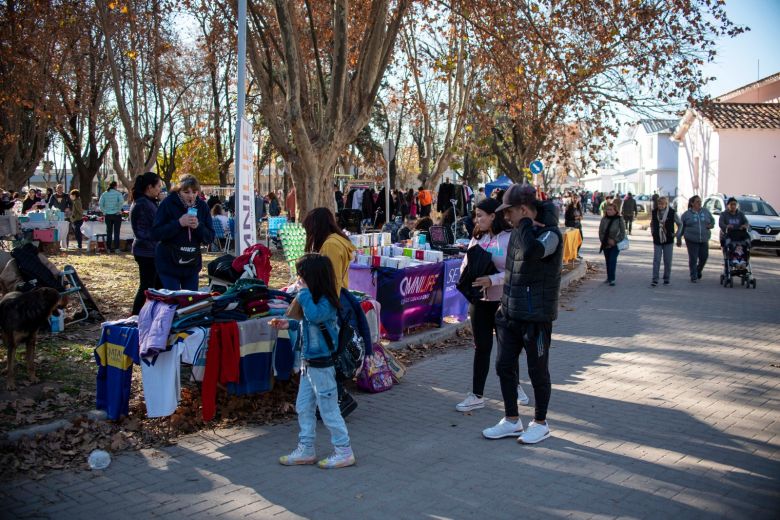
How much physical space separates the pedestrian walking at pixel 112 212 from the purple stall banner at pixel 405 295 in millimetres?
11736

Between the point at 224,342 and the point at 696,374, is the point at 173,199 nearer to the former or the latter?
the point at 224,342

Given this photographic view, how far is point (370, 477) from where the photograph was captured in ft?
16.9

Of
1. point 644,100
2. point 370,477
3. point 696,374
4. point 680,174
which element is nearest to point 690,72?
point 644,100

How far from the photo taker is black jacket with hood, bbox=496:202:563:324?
5.52 m

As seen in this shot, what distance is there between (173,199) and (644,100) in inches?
570

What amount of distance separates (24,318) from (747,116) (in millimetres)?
33981

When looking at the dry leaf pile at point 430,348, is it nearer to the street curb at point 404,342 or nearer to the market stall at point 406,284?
the street curb at point 404,342

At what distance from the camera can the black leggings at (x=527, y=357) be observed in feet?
18.5

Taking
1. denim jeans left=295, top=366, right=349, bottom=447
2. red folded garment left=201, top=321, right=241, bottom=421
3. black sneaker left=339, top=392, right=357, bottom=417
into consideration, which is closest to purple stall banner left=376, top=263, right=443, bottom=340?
black sneaker left=339, top=392, right=357, bottom=417

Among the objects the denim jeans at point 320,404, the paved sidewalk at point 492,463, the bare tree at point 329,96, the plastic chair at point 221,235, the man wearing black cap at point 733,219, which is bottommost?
the paved sidewalk at point 492,463

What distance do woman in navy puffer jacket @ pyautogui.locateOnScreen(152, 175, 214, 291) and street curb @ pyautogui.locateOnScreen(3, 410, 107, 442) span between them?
1932 mm

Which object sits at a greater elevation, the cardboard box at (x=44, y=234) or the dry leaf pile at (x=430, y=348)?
the cardboard box at (x=44, y=234)

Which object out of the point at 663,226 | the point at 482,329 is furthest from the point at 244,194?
the point at 663,226

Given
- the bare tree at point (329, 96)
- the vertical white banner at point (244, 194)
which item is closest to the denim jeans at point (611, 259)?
the bare tree at point (329, 96)
